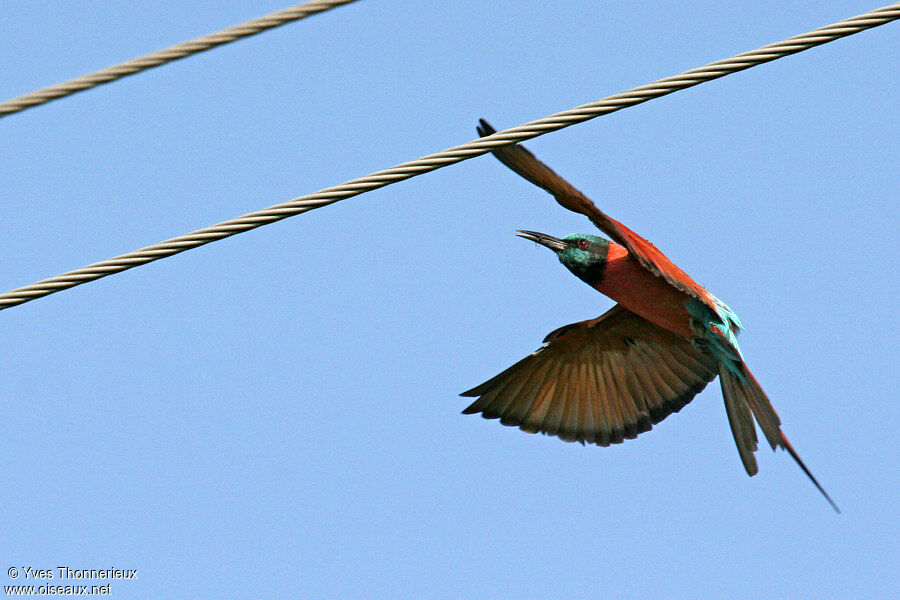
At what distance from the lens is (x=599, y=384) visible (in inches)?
270

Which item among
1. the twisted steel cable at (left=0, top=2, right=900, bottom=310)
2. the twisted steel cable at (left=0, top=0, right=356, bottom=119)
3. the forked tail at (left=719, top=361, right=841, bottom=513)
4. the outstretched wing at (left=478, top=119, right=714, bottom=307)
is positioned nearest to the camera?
the twisted steel cable at (left=0, top=0, right=356, bottom=119)

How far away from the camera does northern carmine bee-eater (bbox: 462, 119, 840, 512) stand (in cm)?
590

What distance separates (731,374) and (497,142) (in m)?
2.84

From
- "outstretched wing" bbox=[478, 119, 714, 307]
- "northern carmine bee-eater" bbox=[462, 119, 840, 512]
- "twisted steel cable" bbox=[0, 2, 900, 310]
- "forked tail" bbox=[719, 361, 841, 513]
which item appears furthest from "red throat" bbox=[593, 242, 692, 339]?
"twisted steel cable" bbox=[0, 2, 900, 310]

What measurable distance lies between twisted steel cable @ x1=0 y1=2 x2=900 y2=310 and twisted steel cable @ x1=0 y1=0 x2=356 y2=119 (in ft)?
1.83

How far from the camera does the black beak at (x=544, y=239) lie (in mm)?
6168

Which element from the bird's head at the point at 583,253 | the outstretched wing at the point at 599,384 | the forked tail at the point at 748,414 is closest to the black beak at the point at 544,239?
the bird's head at the point at 583,253

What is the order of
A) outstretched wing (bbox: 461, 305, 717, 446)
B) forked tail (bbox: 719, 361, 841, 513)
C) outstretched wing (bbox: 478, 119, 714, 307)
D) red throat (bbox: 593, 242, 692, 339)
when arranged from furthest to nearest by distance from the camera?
outstretched wing (bbox: 461, 305, 717, 446) < red throat (bbox: 593, 242, 692, 339) < forked tail (bbox: 719, 361, 841, 513) < outstretched wing (bbox: 478, 119, 714, 307)

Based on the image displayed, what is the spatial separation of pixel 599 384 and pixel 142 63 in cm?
441

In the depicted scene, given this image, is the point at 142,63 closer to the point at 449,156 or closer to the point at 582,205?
the point at 449,156

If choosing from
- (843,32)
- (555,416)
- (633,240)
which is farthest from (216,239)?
(555,416)

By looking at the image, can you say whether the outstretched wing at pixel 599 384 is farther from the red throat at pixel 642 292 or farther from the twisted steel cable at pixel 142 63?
the twisted steel cable at pixel 142 63

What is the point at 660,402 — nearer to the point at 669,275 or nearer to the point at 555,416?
the point at 555,416

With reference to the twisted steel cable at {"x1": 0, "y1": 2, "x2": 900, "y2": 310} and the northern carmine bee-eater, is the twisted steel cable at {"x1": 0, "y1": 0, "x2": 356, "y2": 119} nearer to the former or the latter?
the twisted steel cable at {"x1": 0, "y1": 2, "x2": 900, "y2": 310}
